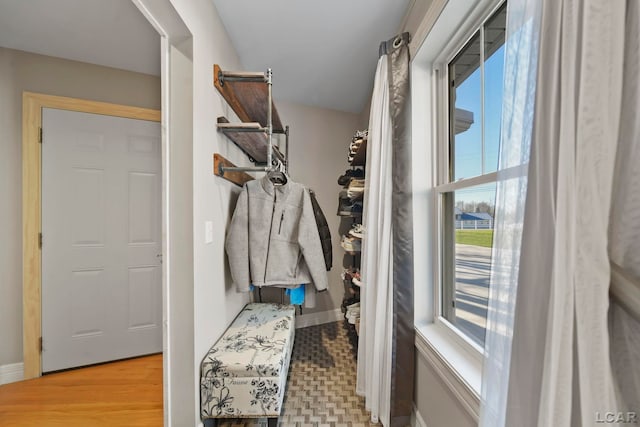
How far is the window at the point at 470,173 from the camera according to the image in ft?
3.19

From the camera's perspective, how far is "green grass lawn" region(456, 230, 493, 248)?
972mm

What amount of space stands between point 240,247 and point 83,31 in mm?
1732

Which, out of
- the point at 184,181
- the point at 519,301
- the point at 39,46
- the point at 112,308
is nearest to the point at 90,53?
the point at 39,46

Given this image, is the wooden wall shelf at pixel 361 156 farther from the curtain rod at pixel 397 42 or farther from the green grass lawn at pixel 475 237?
the green grass lawn at pixel 475 237

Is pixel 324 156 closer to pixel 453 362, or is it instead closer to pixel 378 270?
pixel 378 270

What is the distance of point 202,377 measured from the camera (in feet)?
3.80

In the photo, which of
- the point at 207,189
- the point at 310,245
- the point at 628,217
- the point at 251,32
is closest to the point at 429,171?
the point at 310,245

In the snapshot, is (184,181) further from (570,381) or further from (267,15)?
(570,381)

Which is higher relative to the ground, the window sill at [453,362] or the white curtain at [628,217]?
the white curtain at [628,217]

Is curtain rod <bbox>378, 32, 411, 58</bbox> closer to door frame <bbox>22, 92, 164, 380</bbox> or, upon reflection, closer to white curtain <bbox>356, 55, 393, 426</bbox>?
white curtain <bbox>356, 55, 393, 426</bbox>

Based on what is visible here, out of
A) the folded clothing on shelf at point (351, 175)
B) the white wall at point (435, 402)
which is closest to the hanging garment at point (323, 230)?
the folded clothing on shelf at point (351, 175)

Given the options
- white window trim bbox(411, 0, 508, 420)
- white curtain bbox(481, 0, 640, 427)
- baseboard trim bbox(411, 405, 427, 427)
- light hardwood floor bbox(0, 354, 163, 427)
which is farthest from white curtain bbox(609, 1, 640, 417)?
light hardwood floor bbox(0, 354, 163, 427)

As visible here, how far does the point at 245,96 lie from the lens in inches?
61.9

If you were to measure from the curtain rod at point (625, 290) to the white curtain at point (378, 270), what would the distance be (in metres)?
0.91
